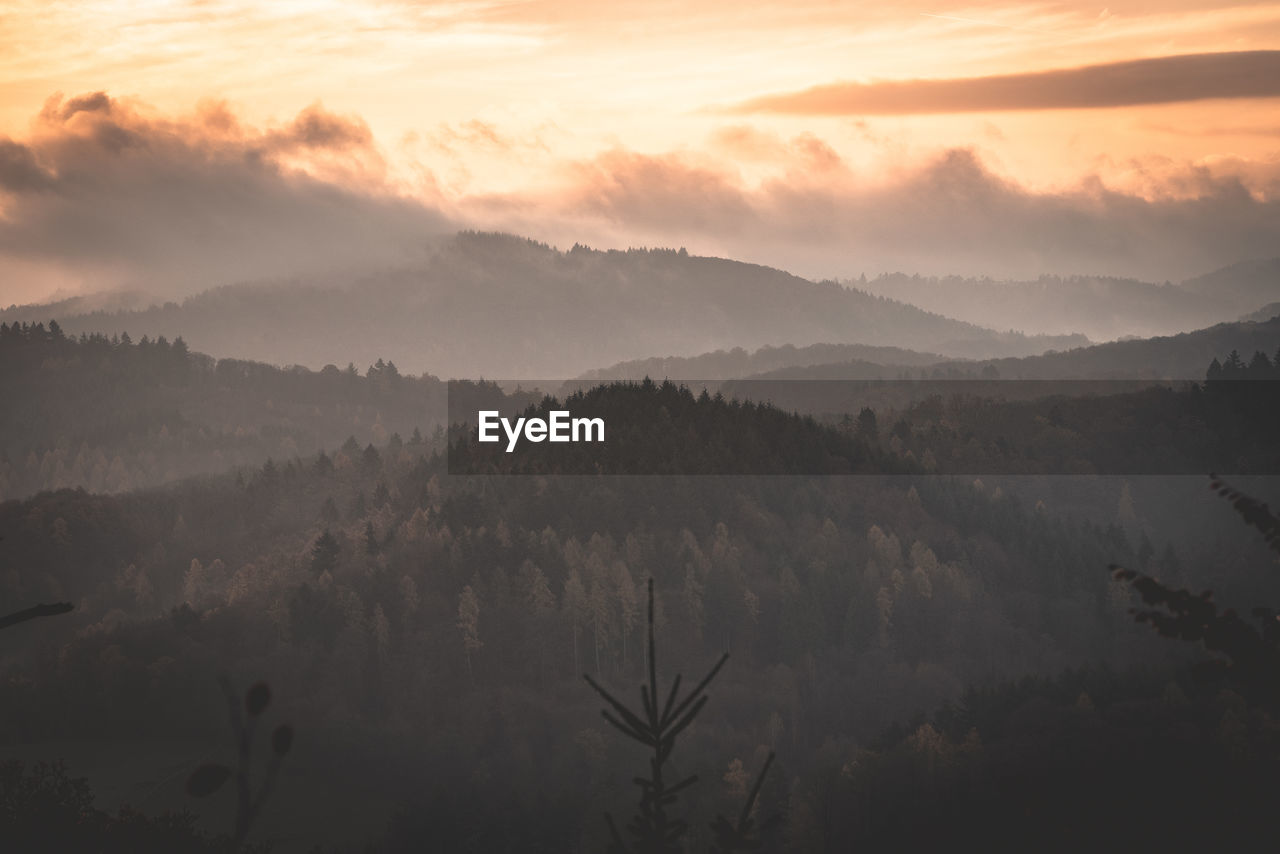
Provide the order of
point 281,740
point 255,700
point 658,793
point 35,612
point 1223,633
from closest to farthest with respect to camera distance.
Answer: point 255,700 → point 281,740 → point 35,612 → point 1223,633 → point 658,793

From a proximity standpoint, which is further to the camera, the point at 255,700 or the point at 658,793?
the point at 658,793

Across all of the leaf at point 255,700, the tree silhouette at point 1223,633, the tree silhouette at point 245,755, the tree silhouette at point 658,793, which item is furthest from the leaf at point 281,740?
the tree silhouette at point 1223,633

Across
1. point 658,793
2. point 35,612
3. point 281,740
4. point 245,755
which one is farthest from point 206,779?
point 658,793

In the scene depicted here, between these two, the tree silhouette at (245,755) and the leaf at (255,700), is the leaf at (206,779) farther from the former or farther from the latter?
the leaf at (255,700)

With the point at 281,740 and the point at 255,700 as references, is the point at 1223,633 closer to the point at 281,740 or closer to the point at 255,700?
the point at 281,740

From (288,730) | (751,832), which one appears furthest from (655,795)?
(288,730)

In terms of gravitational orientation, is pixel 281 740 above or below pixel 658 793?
above

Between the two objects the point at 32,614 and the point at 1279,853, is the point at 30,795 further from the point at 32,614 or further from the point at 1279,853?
the point at 1279,853

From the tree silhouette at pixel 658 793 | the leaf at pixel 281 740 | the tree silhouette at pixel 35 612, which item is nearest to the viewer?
the leaf at pixel 281 740

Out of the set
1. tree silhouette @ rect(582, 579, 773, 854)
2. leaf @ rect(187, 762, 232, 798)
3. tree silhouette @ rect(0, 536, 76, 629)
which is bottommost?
tree silhouette @ rect(582, 579, 773, 854)

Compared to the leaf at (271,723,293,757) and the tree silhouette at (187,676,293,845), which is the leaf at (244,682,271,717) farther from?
the leaf at (271,723,293,757)

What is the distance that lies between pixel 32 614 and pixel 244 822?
300cm

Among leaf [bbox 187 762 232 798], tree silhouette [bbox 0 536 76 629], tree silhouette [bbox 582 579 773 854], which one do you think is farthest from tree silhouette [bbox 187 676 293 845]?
tree silhouette [bbox 582 579 773 854]

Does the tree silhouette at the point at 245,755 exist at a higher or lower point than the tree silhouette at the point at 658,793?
higher
